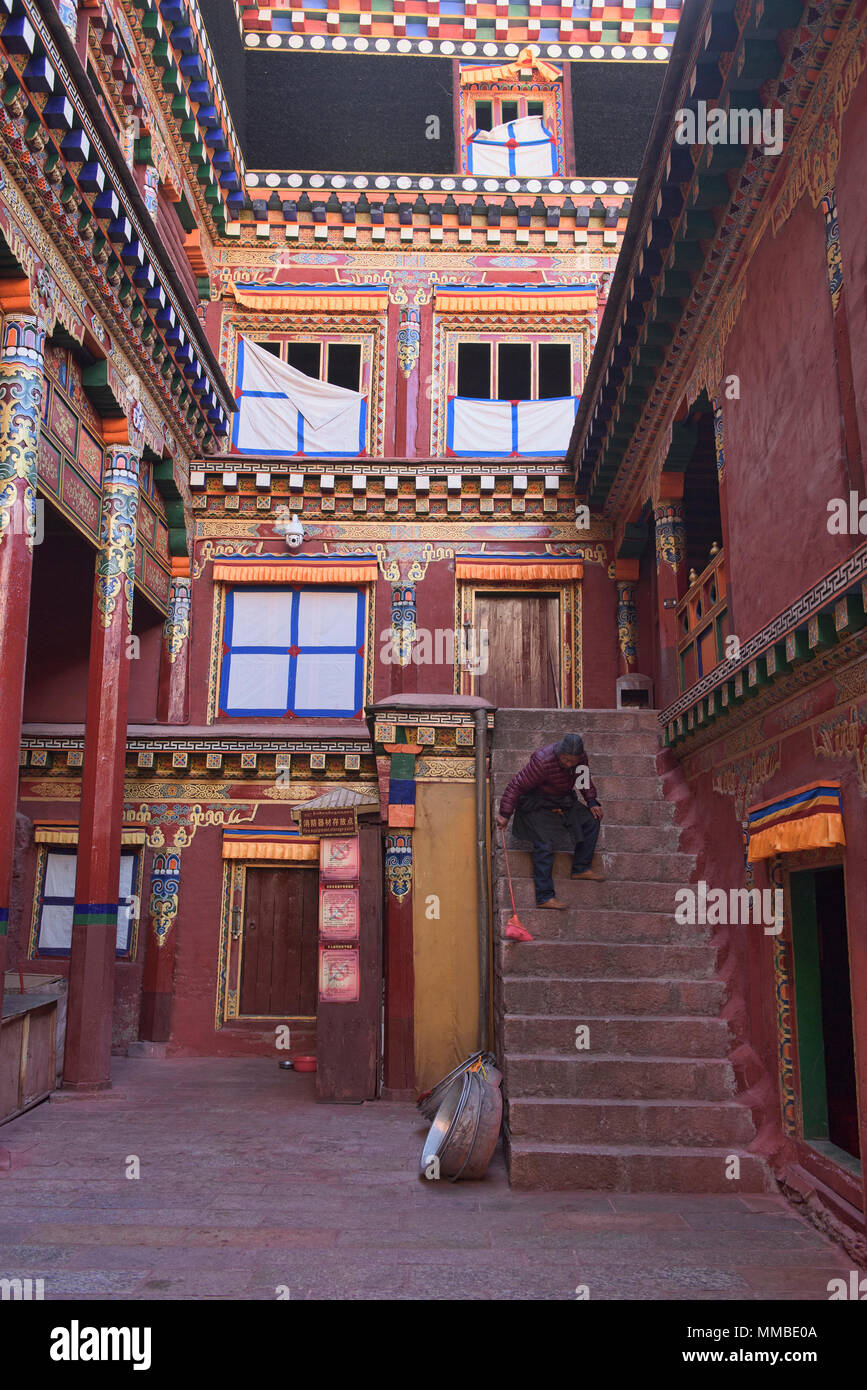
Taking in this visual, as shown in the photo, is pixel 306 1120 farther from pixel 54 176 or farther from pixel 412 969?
pixel 54 176

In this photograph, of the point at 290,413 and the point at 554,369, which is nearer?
the point at 290,413

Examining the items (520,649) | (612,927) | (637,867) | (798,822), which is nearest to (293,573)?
(520,649)

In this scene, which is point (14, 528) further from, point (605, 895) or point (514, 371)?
point (514, 371)

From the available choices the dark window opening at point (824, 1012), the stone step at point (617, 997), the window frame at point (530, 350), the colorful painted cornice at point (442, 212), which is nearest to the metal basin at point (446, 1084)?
the stone step at point (617, 997)

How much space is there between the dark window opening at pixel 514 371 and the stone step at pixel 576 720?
5.75 meters

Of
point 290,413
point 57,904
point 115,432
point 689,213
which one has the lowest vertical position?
point 57,904

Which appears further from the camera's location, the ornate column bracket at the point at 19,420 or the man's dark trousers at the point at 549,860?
the man's dark trousers at the point at 549,860

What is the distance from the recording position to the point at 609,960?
6.99m

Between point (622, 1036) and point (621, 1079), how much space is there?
337mm

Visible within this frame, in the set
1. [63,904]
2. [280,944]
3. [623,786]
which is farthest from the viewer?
[63,904]

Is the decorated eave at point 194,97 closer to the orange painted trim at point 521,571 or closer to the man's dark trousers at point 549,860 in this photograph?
the orange painted trim at point 521,571

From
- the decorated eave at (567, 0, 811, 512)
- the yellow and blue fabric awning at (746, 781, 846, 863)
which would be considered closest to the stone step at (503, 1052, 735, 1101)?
the yellow and blue fabric awning at (746, 781, 846, 863)

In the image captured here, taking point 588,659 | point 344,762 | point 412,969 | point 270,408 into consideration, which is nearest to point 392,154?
point 270,408

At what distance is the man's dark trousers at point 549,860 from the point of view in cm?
750
